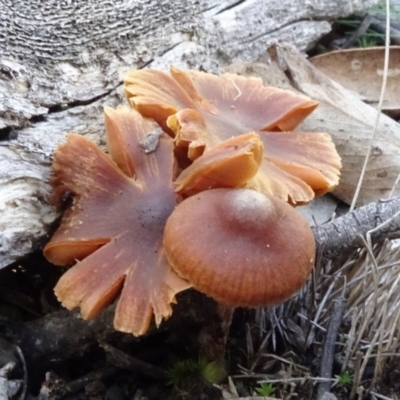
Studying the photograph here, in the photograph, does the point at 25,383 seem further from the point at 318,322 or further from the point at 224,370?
the point at 318,322

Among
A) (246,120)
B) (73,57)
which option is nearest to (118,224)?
(246,120)

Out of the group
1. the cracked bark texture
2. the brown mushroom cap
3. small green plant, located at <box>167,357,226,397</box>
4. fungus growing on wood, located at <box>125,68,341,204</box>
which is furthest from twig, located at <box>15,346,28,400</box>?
fungus growing on wood, located at <box>125,68,341,204</box>

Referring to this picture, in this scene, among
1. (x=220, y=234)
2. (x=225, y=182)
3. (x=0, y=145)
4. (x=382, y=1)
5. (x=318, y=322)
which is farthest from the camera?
(x=382, y=1)

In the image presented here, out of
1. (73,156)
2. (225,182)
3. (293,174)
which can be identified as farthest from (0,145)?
(293,174)

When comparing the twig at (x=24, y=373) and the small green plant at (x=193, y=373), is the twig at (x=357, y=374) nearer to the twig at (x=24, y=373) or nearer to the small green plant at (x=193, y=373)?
the small green plant at (x=193, y=373)

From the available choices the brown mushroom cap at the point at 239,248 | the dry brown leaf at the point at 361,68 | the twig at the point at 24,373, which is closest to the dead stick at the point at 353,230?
the brown mushroom cap at the point at 239,248
